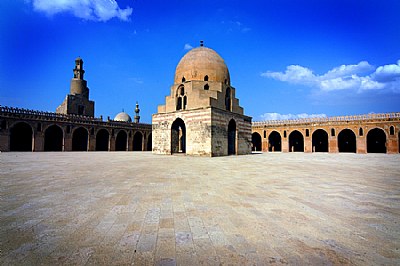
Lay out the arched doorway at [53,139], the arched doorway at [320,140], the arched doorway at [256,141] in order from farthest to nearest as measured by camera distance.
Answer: the arched doorway at [256,141]
the arched doorway at [320,140]
the arched doorway at [53,139]

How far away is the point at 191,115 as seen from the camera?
20.4m

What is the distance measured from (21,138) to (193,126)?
83.1ft

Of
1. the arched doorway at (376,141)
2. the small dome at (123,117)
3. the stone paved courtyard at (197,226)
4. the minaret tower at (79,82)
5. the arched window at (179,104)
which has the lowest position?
the stone paved courtyard at (197,226)

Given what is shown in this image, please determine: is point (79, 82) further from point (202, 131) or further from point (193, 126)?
point (202, 131)

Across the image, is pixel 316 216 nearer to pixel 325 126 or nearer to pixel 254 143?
pixel 325 126

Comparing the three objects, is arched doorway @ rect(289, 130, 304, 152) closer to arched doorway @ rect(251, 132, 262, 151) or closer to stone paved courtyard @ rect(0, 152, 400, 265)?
arched doorway @ rect(251, 132, 262, 151)

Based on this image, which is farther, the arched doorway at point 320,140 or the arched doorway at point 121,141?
the arched doorway at point 320,140

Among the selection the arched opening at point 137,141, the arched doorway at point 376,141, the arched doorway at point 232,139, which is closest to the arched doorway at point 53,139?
the arched opening at point 137,141

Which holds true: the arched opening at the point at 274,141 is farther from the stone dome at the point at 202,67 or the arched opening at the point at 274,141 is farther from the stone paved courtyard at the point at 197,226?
the stone paved courtyard at the point at 197,226

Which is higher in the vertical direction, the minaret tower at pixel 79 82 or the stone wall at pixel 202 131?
the minaret tower at pixel 79 82

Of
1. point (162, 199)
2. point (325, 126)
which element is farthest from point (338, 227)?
point (325, 126)

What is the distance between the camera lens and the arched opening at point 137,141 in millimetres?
38750

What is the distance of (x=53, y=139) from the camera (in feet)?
103

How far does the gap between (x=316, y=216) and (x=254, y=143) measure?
41.3m
